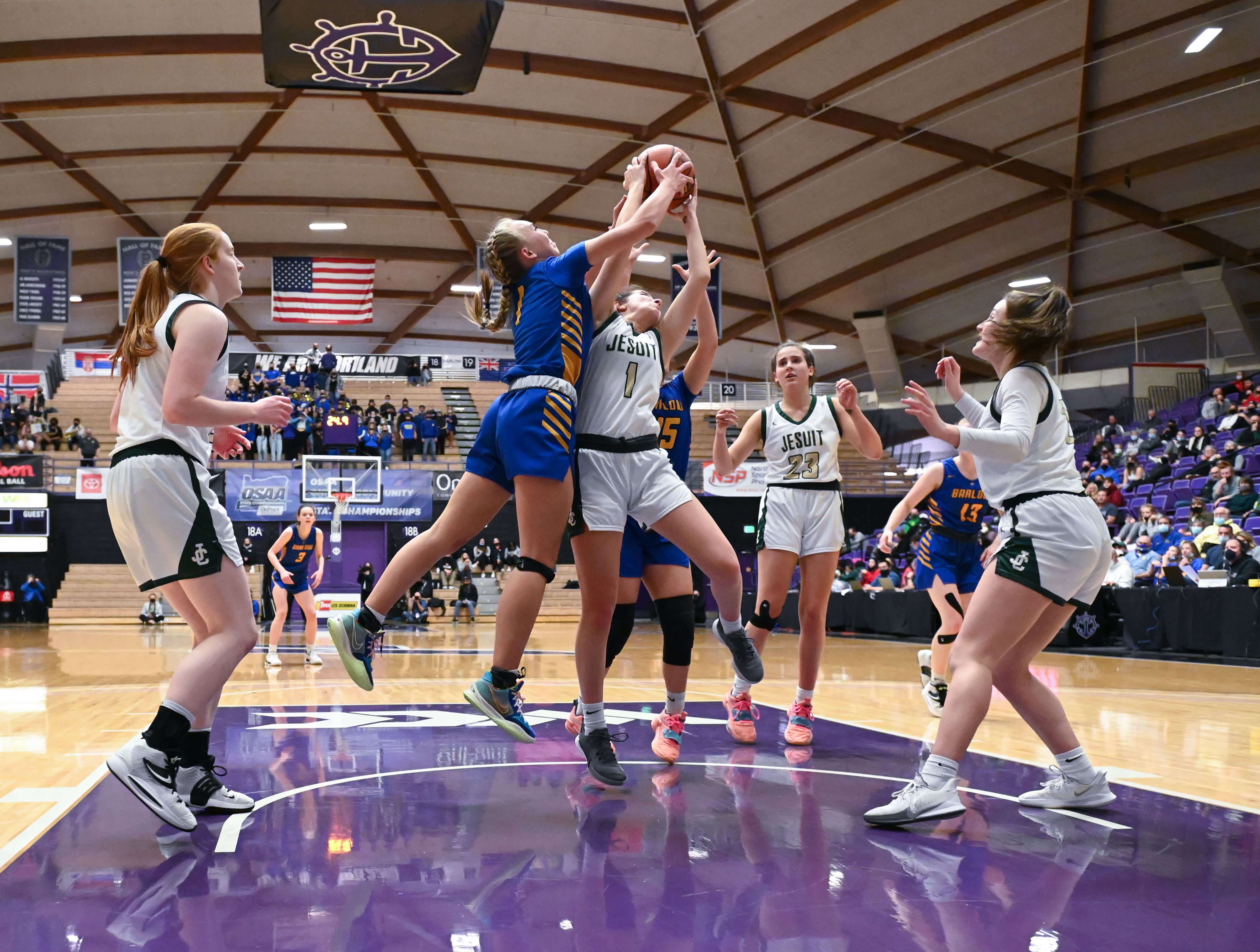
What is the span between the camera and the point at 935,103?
61.9 feet

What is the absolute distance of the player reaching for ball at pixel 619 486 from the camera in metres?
3.74

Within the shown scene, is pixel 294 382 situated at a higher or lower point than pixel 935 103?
lower

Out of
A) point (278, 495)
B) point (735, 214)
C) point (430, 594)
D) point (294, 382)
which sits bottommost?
point (430, 594)

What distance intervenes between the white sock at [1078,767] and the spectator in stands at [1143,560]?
1078 cm

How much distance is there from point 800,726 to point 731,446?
1.43 meters

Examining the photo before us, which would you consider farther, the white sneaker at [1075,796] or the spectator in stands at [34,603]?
the spectator in stands at [34,603]

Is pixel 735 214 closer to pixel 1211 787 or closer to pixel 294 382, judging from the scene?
pixel 294 382

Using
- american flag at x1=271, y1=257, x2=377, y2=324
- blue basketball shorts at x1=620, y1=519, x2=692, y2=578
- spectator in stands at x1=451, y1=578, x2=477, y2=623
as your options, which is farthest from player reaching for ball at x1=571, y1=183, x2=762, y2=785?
american flag at x1=271, y1=257, x2=377, y2=324

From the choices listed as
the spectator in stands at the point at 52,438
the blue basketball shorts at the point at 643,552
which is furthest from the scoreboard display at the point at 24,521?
the blue basketball shorts at the point at 643,552

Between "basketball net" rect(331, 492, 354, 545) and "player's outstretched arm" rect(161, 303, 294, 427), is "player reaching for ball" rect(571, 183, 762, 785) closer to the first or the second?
"player's outstretched arm" rect(161, 303, 294, 427)

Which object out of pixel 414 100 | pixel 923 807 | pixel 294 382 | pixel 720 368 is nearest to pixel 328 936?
pixel 923 807

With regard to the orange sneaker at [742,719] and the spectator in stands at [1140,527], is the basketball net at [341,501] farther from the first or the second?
the orange sneaker at [742,719]

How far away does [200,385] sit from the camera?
3039 mm

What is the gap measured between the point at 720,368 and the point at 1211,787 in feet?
99.2
